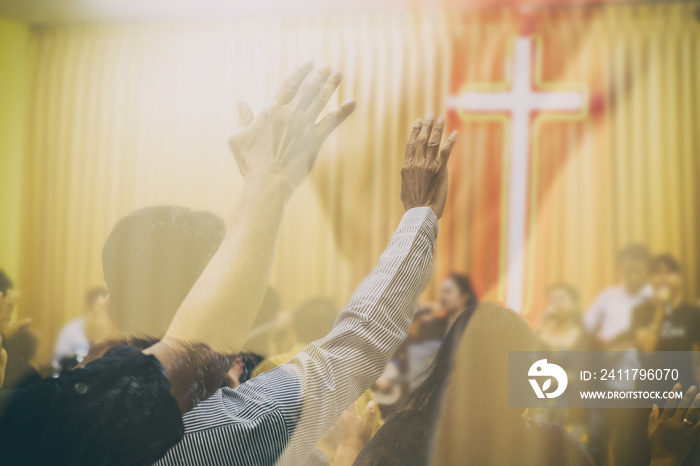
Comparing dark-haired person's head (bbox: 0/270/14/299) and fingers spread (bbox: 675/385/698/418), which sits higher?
dark-haired person's head (bbox: 0/270/14/299)

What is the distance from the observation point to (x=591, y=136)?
1.03m

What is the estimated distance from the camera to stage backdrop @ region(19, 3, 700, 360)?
0.96 metres

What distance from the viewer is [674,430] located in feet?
3.13

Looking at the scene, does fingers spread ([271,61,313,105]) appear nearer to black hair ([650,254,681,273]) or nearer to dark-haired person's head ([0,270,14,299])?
dark-haired person's head ([0,270,14,299])

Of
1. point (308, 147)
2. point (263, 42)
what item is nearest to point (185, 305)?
point (308, 147)

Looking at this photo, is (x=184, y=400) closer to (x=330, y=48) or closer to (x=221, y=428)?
(x=221, y=428)

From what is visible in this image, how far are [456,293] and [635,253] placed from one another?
38cm

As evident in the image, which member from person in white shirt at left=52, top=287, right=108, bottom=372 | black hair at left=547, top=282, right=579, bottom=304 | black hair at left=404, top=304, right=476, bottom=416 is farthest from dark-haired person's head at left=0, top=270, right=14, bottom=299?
black hair at left=547, top=282, right=579, bottom=304

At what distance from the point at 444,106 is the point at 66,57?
0.73m

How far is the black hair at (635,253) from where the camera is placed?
3.39ft

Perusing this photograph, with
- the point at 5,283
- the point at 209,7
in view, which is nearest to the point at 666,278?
the point at 209,7
